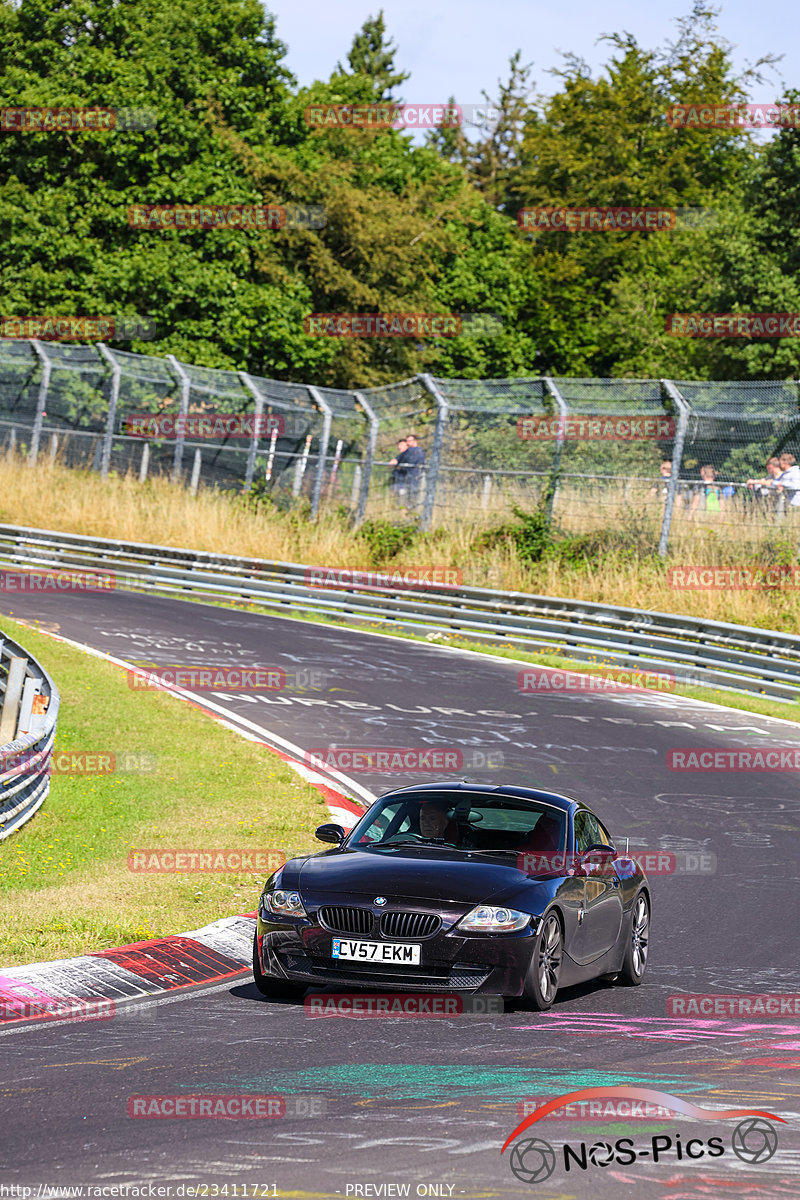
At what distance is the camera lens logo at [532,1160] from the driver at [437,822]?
3.65m

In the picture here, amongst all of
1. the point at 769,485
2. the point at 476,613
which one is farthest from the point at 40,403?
the point at 769,485

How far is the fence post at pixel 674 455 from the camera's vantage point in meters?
26.3

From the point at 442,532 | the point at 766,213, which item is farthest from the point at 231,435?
the point at 766,213

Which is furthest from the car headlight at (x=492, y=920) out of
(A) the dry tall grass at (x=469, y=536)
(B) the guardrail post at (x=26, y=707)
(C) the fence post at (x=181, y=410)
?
(C) the fence post at (x=181, y=410)

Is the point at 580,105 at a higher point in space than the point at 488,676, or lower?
higher

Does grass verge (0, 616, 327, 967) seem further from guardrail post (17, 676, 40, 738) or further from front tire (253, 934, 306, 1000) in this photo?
front tire (253, 934, 306, 1000)

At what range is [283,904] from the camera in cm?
825

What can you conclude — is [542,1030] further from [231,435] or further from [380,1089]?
[231,435]

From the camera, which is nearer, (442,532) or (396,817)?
(396,817)

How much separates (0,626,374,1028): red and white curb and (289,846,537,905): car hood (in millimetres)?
989

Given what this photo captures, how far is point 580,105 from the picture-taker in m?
68.0

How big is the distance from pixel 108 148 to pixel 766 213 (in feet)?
63.3

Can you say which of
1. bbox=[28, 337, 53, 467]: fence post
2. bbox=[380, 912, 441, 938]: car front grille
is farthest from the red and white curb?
bbox=[28, 337, 53, 467]: fence post

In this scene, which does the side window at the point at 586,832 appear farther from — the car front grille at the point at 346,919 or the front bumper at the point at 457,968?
the car front grille at the point at 346,919
